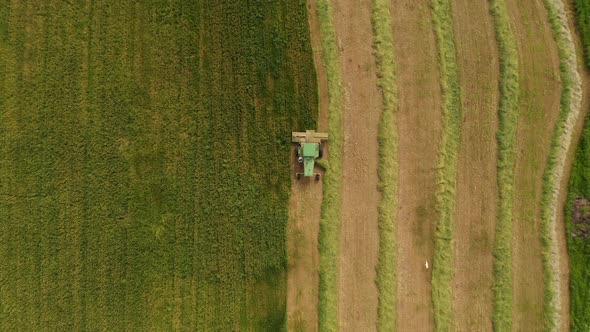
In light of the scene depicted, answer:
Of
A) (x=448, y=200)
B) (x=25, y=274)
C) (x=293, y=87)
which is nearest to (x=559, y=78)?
(x=448, y=200)

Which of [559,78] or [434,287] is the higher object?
[559,78]

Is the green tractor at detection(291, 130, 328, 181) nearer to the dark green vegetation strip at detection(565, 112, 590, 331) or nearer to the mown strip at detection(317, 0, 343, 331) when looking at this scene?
the mown strip at detection(317, 0, 343, 331)

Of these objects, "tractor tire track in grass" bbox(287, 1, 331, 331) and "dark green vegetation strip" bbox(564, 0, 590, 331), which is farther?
"dark green vegetation strip" bbox(564, 0, 590, 331)

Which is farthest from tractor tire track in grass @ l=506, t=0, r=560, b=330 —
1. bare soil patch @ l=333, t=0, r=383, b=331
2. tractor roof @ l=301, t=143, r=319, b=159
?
tractor roof @ l=301, t=143, r=319, b=159

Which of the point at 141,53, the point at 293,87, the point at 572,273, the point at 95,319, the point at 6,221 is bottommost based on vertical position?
the point at 95,319

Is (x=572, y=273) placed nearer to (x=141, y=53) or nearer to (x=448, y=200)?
(x=448, y=200)

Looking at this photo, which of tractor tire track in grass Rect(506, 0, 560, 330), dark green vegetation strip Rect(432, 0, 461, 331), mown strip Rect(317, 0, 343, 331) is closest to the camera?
mown strip Rect(317, 0, 343, 331)
